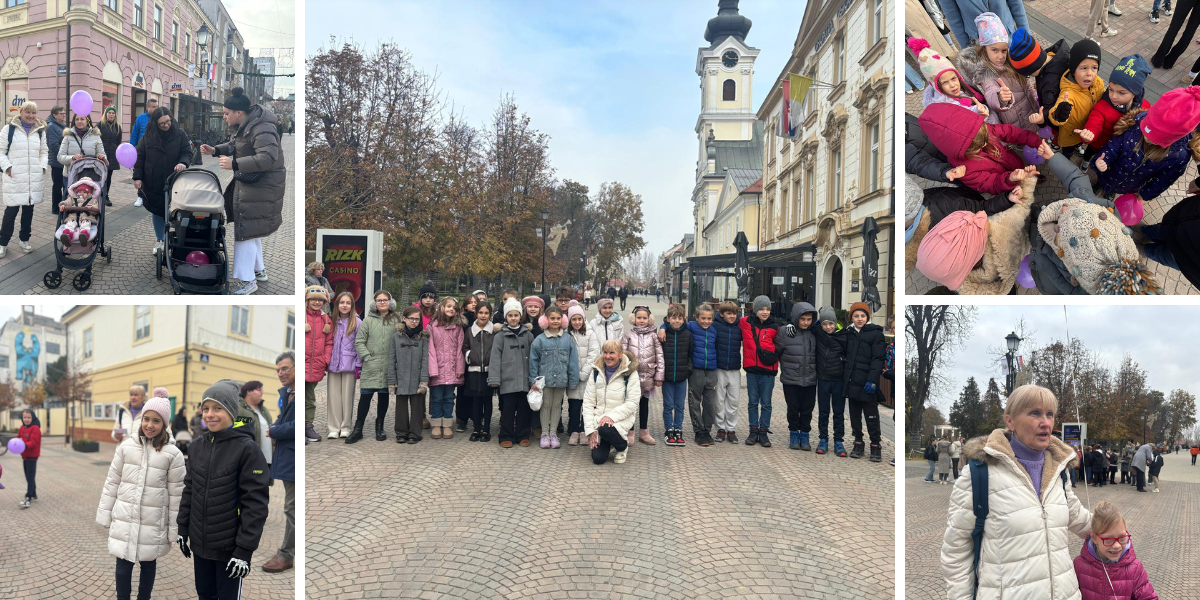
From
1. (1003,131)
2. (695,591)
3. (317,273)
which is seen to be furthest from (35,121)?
(1003,131)

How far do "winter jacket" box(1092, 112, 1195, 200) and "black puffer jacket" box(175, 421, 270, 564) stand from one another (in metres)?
4.38

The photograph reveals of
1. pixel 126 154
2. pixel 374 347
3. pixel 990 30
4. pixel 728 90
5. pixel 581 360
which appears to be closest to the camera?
pixel 990 30

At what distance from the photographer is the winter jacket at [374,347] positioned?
6324mm

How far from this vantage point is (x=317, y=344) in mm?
6152

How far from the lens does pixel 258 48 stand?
352 centimetres

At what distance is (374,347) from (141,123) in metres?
2.95

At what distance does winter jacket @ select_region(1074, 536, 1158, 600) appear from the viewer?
2.56 m

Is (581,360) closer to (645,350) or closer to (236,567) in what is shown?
(645,350)

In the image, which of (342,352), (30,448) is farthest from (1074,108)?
(30,448)

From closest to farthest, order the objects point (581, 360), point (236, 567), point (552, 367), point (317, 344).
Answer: point (236, 567) → point (317, 344) → point (552, 367) → point (581, 360)

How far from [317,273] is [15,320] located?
296 centimetres

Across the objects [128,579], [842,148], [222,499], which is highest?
[842,148]

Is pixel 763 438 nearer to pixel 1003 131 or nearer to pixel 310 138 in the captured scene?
pixel 1003 131

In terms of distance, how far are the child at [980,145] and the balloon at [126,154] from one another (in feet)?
16.5
